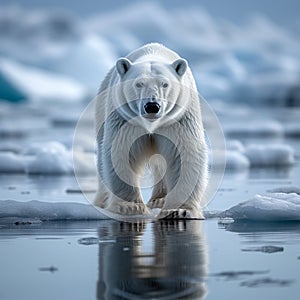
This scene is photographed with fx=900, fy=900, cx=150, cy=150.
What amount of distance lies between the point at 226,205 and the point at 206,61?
3486 centimetres

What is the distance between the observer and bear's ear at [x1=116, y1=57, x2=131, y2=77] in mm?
5016

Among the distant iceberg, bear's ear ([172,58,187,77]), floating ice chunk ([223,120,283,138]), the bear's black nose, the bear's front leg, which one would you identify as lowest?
the distant iceberg

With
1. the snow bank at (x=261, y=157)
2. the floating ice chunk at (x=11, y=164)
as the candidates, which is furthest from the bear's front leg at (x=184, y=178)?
the snow bank at (x=261, y=157)

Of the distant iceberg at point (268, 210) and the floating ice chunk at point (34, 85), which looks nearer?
the distant iceberg at point (268, 210)

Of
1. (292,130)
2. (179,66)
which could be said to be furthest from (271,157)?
(292,130)

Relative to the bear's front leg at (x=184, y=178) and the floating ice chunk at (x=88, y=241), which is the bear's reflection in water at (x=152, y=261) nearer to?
the floating ice chunk at (x=88, y=241)

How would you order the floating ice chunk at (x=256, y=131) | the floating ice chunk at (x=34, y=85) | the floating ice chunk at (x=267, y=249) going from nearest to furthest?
the floating ice chunk at (x=267, y=249)
the floating ice chunk at (x=256, y=131)
the floating ice chunk at (x=34, y=85)

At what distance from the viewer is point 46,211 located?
4953 millimetres

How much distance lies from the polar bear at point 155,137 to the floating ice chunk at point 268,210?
0.27 meters

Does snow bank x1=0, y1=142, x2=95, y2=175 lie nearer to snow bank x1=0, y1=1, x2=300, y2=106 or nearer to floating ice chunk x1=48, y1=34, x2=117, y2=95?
snow bank x1=0, y1=1, x2=300, y2=106

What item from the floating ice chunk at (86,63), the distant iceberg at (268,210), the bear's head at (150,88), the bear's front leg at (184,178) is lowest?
the distant iceberg at (268,210)

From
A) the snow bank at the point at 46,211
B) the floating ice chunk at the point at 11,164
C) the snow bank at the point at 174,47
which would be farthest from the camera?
the snow bank at the point at 174,47

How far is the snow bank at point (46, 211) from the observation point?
4926 millimetres

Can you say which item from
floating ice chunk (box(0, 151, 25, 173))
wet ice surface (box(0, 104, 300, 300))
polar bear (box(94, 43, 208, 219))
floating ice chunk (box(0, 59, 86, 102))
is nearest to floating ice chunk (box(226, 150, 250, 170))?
floating ice chunk (box(0, 151, 25, 173))
